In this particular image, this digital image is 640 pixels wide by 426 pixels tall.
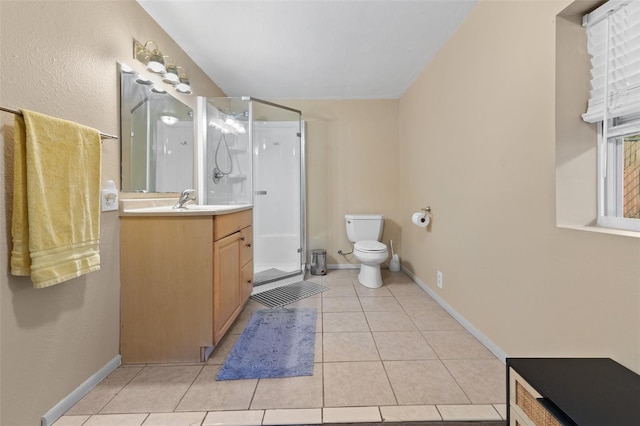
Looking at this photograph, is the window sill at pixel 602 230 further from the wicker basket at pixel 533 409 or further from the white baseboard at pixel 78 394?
the white baseboard at pixel 78 394

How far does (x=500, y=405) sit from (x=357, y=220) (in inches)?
83.2

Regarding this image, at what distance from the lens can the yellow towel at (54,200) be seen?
3.13 feet

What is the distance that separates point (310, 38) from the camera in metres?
2.01

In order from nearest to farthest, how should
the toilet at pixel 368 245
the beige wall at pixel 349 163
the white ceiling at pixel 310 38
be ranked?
1. the white ceiling at pixel 310 38
2. the toilet at pixel 368 245
3. the beige wall at pixel 349 163

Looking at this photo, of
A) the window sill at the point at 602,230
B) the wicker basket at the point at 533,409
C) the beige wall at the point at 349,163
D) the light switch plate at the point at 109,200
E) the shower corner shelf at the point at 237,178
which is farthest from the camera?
the beige wall at the point at 349,163

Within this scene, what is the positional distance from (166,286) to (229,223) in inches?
19.7

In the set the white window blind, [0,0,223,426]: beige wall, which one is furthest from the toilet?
[0,0,223,426]: beige wall

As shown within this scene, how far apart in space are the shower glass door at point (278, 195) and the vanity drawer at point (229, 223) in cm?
102

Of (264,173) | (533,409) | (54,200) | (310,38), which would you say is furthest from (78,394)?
(310,38)

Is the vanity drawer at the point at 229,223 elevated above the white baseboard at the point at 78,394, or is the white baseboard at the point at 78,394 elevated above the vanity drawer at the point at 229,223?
the vanity drawer at the point at 229,223

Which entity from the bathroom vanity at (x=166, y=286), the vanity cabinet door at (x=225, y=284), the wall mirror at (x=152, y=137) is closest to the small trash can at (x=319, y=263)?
the vanity cabinet door at (x=225, y=284)

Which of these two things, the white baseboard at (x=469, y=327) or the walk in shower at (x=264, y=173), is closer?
the white baseboard at (x=469, y=327)

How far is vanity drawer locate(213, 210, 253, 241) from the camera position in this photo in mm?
1511

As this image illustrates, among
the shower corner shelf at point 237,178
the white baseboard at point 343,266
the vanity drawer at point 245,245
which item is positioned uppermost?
the shower corner shelf at point 237,178
